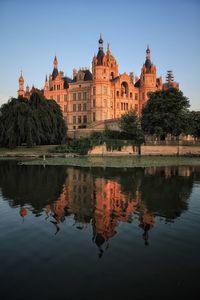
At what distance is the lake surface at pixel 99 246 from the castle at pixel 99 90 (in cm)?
5281

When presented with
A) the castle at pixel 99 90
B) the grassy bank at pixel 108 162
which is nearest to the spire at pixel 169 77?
the castle at pixel 99 90

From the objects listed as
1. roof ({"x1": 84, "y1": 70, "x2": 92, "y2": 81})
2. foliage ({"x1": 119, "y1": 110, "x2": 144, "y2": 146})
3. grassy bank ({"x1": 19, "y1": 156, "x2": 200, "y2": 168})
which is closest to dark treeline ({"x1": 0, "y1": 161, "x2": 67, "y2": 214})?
grassy bank ({"x1": 19, "y1": 156, "x2": 200, "y2": 168})

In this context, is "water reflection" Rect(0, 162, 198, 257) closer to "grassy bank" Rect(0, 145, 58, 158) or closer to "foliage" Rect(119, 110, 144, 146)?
"grassy bank" Rect(0, 145, 58, 158)

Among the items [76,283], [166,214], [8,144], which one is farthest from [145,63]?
[76,283]

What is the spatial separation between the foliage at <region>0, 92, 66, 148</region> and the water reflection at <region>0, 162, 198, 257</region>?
24383mm

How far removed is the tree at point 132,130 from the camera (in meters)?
49.3

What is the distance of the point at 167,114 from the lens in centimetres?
4653

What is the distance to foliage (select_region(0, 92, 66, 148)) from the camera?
4219cm

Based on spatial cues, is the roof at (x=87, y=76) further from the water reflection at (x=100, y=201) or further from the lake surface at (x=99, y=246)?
the lake surface at (x=99, y=246)

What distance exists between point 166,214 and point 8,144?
35.7 metres

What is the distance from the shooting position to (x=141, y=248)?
733 centimetres

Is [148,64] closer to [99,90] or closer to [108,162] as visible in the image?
[99,90]

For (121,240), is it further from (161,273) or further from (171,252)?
(161,273)

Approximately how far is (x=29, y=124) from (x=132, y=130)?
17.0 m
